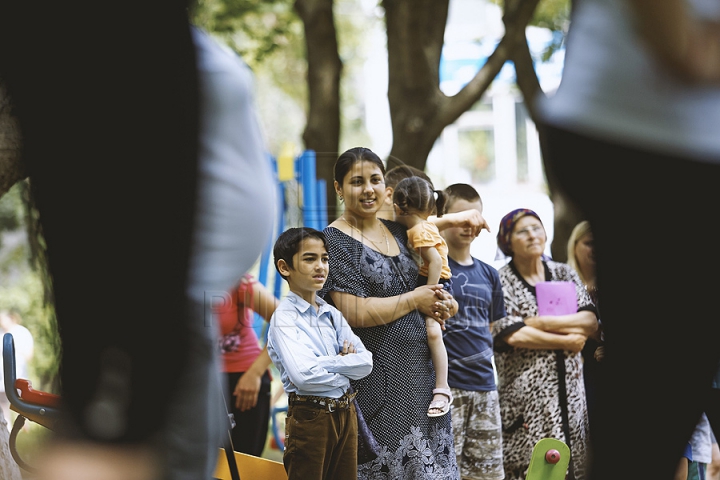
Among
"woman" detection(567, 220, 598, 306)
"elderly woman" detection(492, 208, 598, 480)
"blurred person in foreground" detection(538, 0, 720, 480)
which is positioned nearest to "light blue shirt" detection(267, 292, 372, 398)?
"elderly woman" detection(492, 208, 598, 480)

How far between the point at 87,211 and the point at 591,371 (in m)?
4.10

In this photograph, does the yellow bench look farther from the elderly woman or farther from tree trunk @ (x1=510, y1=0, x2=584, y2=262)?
tree trunk @ (x1=510, y1=0, x2=584, y2=262)

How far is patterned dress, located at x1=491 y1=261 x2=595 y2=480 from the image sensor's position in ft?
14.9

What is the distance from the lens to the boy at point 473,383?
14.3 feet

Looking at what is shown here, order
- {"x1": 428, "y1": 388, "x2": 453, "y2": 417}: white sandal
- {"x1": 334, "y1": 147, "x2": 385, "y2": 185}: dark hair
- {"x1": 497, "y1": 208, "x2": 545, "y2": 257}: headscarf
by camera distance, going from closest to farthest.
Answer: {"x1": 428, "y1": 388, "x2": 453, "y2": 417}: white sandal → {"x1": 334, "y1": 147, "x2": 385, "y2": 185}: dark hair → {"x1": 497, "y1": 208, "x2": 545, "y2": 257}: headscarf

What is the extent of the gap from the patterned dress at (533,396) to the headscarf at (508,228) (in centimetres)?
32

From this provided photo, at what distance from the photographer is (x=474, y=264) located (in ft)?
15.1

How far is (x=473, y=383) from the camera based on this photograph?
4355 millimetres

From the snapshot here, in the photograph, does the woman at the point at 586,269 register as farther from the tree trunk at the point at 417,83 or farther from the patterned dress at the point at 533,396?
the tree trunk at the point at 417,83

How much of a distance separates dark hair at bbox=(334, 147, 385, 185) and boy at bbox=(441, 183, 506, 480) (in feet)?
2.83

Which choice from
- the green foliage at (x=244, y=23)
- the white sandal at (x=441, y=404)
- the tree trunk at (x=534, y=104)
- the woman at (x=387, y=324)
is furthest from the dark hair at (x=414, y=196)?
the green foliage at (x=244, y=23)

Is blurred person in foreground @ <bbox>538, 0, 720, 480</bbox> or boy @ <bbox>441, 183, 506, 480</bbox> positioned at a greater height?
blurred person in foreground @ <bbox>538, 0, 720, 480</bbox>

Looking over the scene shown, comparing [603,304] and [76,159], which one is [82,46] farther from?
[603,304]

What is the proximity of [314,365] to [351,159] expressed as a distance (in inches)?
39.0
